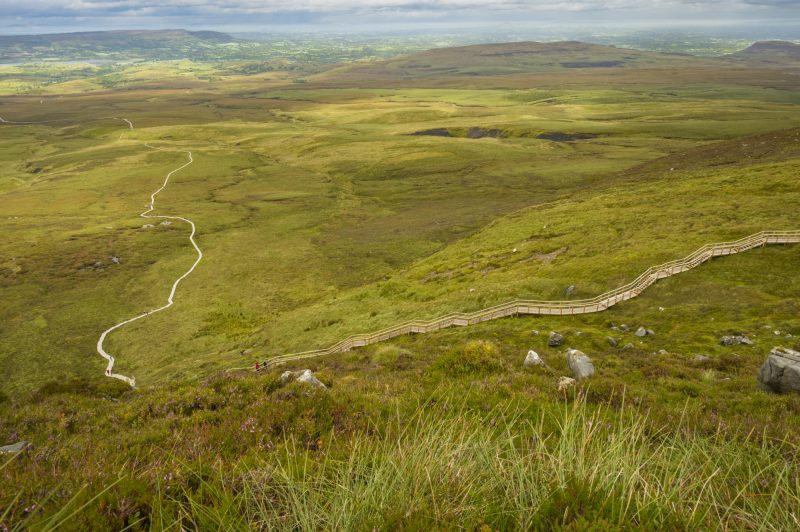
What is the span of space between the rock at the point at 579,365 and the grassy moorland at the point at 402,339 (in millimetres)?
810

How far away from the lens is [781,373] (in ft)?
49.2

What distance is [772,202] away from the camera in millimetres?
51094

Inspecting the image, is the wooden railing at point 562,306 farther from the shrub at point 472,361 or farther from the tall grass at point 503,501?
the tall grass at point 503,501

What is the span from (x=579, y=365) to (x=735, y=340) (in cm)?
1166

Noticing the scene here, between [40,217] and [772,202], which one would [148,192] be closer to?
[40,217]

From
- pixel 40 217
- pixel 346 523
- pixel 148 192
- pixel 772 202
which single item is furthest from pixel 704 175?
pixel 40 217

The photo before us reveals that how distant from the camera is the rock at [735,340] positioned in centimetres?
2311

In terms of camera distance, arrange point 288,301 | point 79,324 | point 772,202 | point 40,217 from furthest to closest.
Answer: point 40,217, point 288,301, point 79,324, point 772,202

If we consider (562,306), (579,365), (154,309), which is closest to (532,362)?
(579,365)

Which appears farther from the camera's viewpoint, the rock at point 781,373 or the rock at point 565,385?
the rock at point 781,373

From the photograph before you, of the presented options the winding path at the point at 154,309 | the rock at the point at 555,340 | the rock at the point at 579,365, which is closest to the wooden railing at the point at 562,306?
the rock at the point at 555,340

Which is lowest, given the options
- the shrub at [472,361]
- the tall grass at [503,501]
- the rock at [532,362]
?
the rock at [532,362]

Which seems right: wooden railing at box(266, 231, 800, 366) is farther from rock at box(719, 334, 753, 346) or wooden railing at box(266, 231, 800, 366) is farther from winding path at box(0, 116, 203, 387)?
winding path at box(0, 116, 203, 387)

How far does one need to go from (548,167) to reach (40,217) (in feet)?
416
